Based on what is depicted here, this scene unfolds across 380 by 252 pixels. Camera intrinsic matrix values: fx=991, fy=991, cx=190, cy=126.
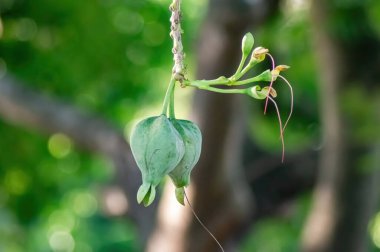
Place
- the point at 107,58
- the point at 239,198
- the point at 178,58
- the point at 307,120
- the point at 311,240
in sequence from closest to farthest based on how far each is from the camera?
1. the point at 178,58
2. the point at 239,198
3. the point at 311,240
4. the point at 107,58
5. the point at 307,120

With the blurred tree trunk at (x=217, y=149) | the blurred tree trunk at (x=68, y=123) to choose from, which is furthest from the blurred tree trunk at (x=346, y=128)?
the blurred tree trunk at (x=68, y=123)

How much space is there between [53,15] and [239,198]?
65.4 inches

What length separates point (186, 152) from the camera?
3.62 feet

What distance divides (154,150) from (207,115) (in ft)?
11.6

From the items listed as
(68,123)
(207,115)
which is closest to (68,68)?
(68,123)

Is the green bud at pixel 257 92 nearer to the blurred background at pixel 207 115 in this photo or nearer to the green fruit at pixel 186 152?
the green fruit at pixel 186 152

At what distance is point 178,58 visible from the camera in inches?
41.9

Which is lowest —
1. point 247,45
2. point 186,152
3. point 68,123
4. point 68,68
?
point 68,123

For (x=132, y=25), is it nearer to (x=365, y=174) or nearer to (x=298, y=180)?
(x=298, y=180)

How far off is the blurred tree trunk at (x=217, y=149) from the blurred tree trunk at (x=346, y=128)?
0.40 metres

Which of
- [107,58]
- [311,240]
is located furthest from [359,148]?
[107,58]

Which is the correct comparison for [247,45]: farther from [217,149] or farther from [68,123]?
[68,123]

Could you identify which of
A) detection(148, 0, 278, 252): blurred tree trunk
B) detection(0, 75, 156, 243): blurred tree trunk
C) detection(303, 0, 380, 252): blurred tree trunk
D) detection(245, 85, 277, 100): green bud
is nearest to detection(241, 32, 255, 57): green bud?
detection(245, 85, 277, 100): green bud

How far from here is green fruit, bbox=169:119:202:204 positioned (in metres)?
1.10
